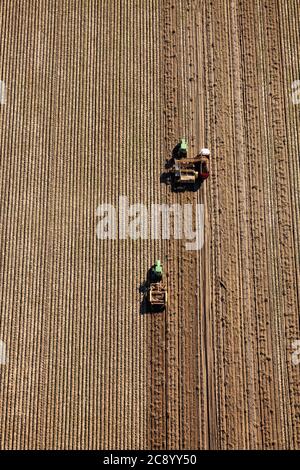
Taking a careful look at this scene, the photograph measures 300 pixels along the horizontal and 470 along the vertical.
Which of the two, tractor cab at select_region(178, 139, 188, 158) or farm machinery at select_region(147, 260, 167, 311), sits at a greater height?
tractor cab at select_region(178, 139, 188, 158)

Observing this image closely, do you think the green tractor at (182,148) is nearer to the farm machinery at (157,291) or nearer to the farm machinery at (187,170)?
the farm machinery at (187,170)

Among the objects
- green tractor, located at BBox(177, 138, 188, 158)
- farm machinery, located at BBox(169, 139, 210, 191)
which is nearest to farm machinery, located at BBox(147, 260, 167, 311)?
farm machinery, located at BBox(169, 139, 210, 191)

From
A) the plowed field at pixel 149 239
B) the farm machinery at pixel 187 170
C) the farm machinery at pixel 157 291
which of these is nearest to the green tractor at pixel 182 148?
the farm machinery at pixel 187 170

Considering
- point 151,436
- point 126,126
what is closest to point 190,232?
point 126,126

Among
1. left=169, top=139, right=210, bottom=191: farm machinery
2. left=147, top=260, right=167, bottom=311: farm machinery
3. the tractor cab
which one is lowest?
left=147, top=260, right=167, bottom=311: farm machinery

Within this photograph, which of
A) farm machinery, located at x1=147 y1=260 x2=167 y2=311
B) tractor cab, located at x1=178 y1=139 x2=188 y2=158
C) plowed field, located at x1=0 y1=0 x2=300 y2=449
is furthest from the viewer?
tractor cab, located at x1=178 y1=139 x2=188 y2=158

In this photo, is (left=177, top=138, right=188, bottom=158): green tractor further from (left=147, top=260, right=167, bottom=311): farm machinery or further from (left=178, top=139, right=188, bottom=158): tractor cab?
(left=147, top=260, right=167, bottom=311): farm machinery

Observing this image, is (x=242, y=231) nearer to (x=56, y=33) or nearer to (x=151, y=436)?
(x=151, y=436)
